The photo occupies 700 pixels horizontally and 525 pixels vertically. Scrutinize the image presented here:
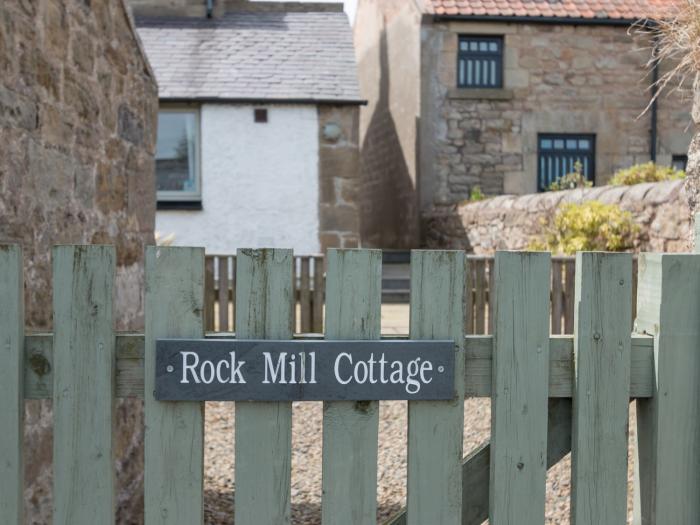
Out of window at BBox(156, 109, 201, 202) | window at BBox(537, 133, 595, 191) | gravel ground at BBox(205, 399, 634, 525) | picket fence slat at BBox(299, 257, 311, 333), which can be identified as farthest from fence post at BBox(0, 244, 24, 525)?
window at BBox(537, 133, 595, 191)

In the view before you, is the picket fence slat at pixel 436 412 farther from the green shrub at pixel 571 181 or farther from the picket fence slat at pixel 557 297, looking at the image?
the green shrub at pixel 571 181

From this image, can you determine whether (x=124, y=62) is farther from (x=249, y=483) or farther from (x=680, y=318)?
(x=680, y=318)

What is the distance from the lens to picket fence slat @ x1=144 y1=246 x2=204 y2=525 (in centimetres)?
193

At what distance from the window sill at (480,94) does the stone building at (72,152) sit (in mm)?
11289

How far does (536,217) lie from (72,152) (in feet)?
26.5

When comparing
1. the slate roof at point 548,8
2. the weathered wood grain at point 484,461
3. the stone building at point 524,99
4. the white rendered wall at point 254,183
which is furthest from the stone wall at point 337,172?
the weathered wood grain at point 484,461

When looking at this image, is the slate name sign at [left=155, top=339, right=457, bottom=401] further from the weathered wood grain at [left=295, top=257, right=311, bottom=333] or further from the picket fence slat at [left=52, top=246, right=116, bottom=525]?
the weathered wood grain at [left=295, top=257, right=311, bottom=333]

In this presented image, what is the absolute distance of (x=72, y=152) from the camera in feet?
11.7

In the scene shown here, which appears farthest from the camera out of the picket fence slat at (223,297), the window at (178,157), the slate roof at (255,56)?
the window at (178,157)

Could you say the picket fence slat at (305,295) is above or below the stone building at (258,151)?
below

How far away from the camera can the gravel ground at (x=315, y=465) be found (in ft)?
14.3

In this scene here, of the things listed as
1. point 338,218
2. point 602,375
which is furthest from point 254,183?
point 602,375

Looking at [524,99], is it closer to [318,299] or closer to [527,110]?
[527,110]

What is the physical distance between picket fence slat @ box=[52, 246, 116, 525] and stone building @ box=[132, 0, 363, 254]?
10.6 metres
